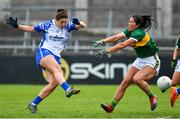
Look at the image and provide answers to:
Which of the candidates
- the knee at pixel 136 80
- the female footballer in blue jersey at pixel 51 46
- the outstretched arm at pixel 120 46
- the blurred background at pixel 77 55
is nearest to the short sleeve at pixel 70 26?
the female footballer in blue jersey at pixel 51 46

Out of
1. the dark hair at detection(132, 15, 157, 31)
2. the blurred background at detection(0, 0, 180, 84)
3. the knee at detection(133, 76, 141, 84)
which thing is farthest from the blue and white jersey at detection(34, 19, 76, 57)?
the blurred background at detection(0, 0, 180, 84)

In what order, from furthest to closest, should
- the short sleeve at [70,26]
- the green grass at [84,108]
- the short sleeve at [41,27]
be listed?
the short sleeve at [70,26]
the short sleeve at [41,27]
the green grass at [84,108]

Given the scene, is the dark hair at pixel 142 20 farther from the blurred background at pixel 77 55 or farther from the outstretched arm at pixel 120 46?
the blurred background at pixel 77 55

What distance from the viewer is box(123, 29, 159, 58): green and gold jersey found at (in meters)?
14.2

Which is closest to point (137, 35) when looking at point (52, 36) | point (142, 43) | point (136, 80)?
point (142, 43)

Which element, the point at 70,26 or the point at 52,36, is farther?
→ the point at 70,26

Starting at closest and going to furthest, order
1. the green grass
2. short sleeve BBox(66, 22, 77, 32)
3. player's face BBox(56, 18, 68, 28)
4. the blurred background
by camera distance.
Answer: the green grass, player's face BBox(56, 18, 68, 28), short sleeve BBox(66, 22, 77, 32), the blurred background

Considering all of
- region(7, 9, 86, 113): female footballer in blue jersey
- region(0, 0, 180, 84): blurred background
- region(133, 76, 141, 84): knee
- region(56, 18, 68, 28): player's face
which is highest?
region(56, 18, 68, 28): player's face

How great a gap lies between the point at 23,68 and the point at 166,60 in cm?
590

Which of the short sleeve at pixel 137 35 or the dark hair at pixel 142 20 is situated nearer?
the short sleeve at pixel 137 35

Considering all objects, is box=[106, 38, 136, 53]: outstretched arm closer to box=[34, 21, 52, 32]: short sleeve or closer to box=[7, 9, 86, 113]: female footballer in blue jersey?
→ box=[7, 9, 86, 113]: female footballer in blue jersey

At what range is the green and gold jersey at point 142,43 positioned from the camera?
46.5 ft

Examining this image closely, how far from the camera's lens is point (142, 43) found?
47.2ft

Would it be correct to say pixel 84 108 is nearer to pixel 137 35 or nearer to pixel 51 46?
pixel 51 46
